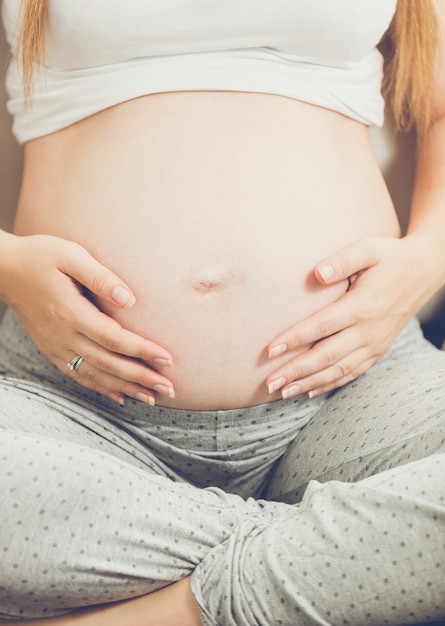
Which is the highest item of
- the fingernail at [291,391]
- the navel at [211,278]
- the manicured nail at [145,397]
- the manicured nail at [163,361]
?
the navel at [211,278]

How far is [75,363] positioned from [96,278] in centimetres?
11

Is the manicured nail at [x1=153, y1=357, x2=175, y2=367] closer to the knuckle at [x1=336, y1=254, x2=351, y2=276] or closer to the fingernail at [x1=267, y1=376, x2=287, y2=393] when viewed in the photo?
the fingernail at [x1=267, y1=376, x2=287, y2=393]

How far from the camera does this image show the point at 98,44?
813 mm

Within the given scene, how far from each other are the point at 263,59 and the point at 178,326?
1.14ft

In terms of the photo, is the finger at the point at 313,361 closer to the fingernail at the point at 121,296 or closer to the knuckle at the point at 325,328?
the knuckle at the point at 325,328

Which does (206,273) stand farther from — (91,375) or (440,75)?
(440,75)

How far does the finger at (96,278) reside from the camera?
2.49 ft

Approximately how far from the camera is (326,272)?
2.57ft

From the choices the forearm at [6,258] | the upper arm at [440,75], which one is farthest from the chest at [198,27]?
the forearm at [6,258]

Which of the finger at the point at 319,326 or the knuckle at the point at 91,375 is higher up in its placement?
the finger at the point at 319,326

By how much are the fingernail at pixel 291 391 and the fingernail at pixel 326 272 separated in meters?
0.13

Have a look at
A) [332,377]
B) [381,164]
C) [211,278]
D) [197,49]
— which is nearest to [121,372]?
[211,278]

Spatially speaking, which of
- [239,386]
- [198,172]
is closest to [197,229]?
[198,172]

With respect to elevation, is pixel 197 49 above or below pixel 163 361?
above
